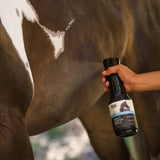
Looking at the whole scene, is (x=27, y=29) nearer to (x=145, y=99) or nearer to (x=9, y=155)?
(x=9, y=155)

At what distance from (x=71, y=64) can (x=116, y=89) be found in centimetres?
17

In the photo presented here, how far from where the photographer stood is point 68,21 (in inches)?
38.9

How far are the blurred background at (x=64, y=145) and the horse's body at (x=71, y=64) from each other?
64 centimetres

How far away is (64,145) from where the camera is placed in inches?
91.3

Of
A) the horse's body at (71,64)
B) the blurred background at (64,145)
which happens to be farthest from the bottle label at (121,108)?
the blurred background at (64,145)

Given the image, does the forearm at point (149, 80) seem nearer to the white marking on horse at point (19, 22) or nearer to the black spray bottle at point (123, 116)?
the black spray bottle at point (123, 116)

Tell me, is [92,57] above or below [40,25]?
below

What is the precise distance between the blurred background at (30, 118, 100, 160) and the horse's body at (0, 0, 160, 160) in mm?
643

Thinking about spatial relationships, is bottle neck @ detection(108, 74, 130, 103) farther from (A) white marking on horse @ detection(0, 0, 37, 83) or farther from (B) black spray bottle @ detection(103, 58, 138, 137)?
(A) white marking on horse @ detection(0, 0, 37, 83)

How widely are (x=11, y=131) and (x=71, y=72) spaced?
1.30 feet

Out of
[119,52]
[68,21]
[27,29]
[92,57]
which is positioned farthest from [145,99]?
[27,29]

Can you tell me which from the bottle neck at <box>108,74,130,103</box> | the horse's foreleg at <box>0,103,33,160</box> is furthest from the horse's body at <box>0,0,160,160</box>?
the bottle neck at <box>108,74,130,103</box>

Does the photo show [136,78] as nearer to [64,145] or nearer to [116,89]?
[116,89]

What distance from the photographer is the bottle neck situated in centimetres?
89
